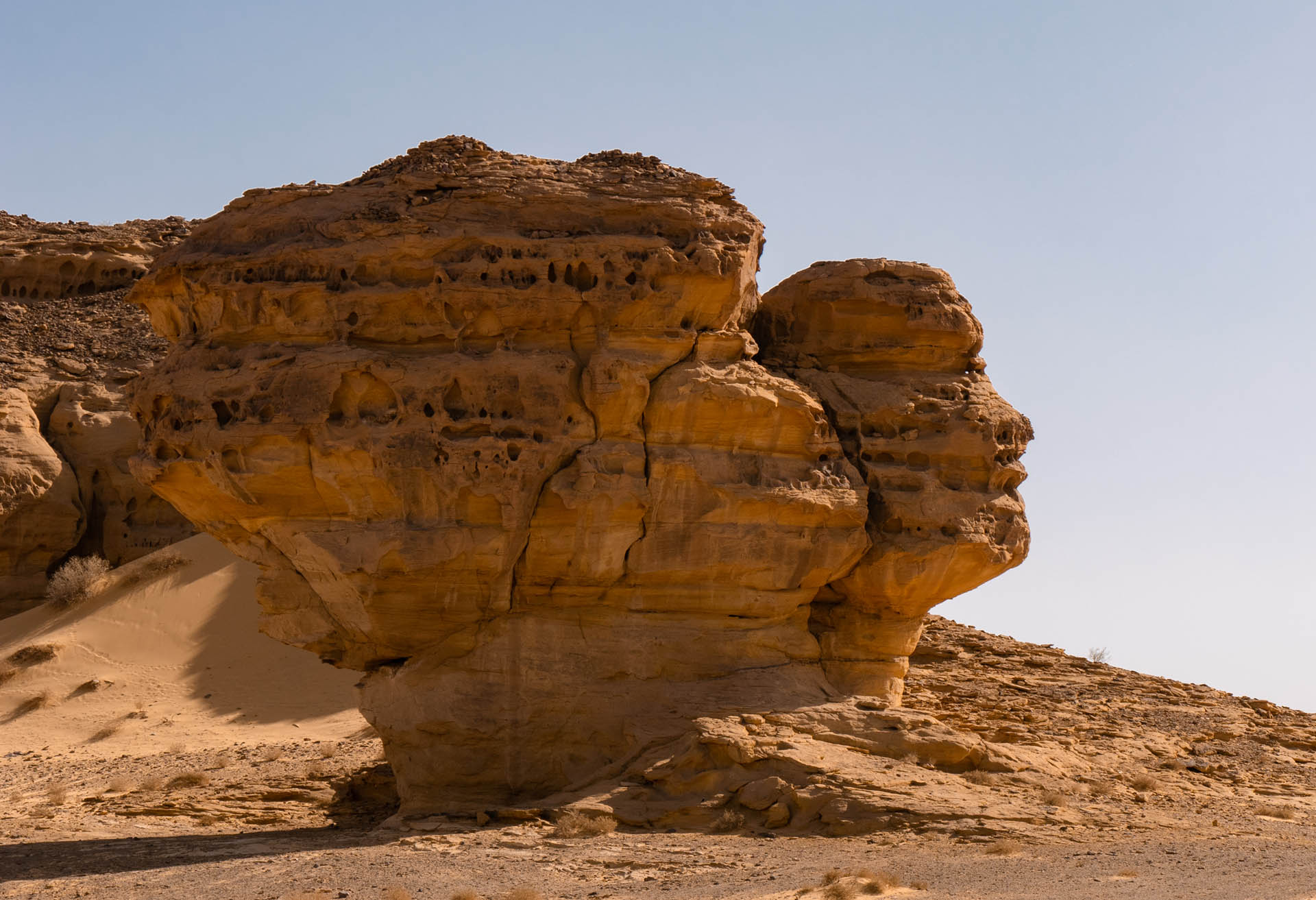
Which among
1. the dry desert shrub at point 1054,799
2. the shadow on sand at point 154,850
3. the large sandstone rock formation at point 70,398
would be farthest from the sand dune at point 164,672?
the dry desert shrub at point 1054,799

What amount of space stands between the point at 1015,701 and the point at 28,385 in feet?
87.5

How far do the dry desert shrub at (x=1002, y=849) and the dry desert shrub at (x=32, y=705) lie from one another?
68.0 feet

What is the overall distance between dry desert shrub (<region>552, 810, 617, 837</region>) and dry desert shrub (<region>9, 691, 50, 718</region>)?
1697cm

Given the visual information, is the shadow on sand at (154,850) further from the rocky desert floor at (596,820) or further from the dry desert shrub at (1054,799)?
the dry desert shrub at (1054,799)

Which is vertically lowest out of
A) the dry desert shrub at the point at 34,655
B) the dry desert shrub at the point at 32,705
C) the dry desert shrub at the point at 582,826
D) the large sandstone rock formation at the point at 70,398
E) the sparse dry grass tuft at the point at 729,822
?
the dry desert shrub at the point at 32,705

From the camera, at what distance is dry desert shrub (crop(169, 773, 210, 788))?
20391 mm

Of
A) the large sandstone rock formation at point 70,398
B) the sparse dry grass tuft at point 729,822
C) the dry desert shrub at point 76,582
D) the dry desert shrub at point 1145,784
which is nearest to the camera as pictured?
the sparse dry grass tuft at point 729,822

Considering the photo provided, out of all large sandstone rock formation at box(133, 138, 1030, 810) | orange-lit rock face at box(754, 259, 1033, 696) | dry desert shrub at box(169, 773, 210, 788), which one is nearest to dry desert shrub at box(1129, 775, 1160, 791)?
orange-lit rock face at box(754, 259, 1033, 696)

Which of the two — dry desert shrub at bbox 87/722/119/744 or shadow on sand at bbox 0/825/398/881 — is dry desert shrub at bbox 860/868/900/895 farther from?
dry desert shrub at bbox 87/722/119/744

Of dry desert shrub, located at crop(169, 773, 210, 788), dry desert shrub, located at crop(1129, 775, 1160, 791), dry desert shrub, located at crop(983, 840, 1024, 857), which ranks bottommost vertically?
dry desert shrub, located at crop(169, 773, 210, 788)

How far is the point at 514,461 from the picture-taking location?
15.8 metres

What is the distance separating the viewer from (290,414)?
618 inches

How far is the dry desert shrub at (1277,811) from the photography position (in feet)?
51.0

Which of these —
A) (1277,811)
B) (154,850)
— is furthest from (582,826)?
(1277,811)
